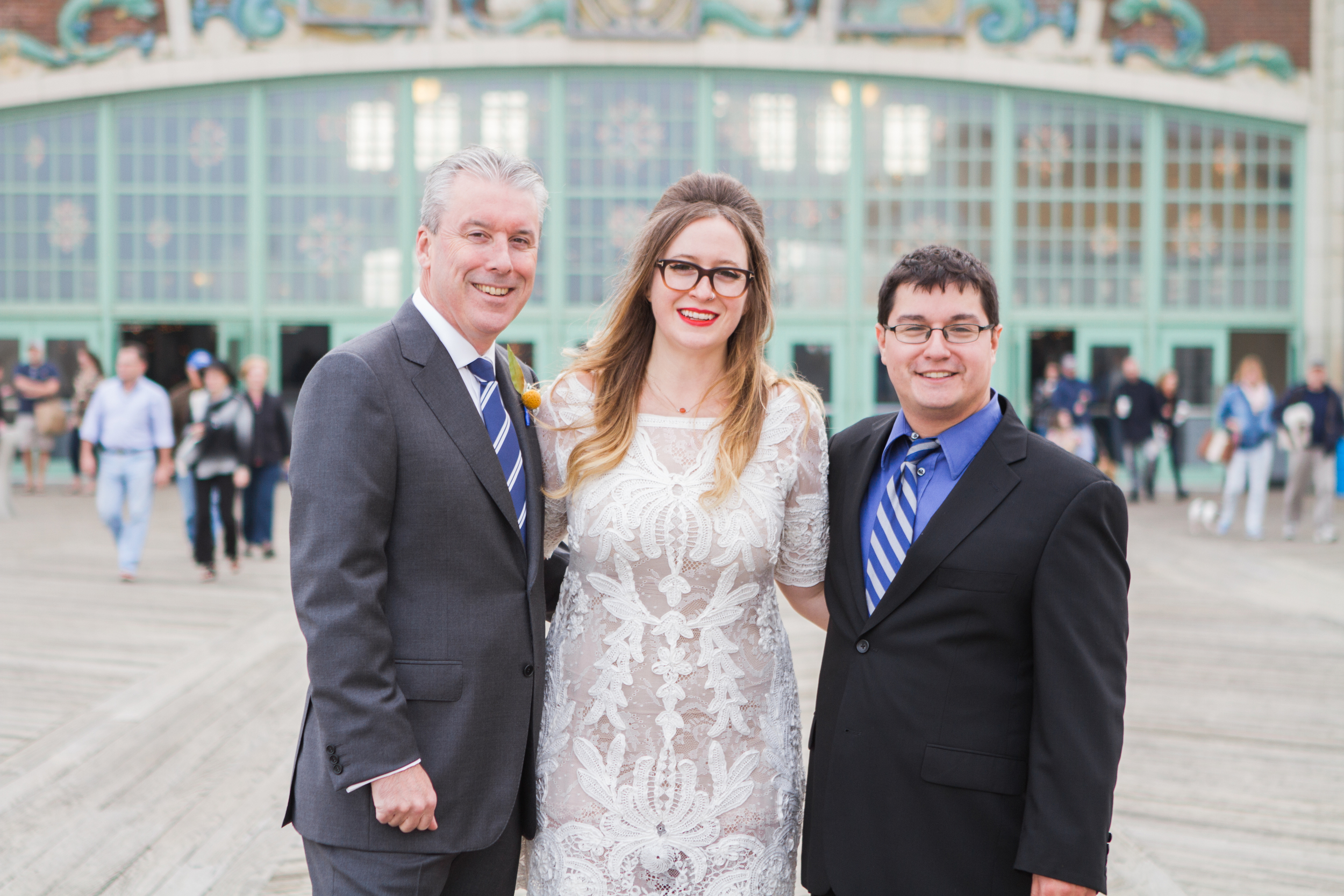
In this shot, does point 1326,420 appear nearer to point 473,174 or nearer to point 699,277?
point 699,277

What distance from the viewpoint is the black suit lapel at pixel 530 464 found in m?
2.26

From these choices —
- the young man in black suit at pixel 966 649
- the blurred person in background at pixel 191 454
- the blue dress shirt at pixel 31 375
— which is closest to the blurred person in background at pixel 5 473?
the blue dress shirt at pixel 31 375

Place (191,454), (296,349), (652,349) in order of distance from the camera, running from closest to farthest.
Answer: (652,349), (191,454), (296,349)

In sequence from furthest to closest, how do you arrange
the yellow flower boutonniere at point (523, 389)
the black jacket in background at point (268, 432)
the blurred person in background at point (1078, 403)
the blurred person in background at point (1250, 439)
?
1. the blurred person in background at point (1078, 403)
2. the blurred person in background at point (1250, 439)
3. the black jacket in background at point (268, 432)
4. the yellow flower boutonniere at point (523, 389)

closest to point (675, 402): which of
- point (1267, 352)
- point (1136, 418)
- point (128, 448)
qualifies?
point (128, 448)

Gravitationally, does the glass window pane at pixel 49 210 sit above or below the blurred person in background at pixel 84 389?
above

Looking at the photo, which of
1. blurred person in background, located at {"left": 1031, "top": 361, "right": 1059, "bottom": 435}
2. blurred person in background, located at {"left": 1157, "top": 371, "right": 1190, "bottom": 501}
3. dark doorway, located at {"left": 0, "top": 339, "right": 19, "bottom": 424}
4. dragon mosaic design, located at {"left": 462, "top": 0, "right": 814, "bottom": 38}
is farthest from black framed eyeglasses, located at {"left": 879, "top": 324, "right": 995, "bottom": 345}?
dark doorway, located at {"left": 0, "top": 339, "right": 19, "bottom": 424}

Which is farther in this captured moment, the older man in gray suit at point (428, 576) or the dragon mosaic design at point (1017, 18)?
the dragon mosaic design at point (1017, 18)

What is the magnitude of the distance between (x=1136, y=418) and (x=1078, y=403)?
3.64 feet

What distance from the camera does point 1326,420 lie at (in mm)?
10945

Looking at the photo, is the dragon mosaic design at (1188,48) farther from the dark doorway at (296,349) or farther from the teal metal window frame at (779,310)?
the dark doorway at (296,349)

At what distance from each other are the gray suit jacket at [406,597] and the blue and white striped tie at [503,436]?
0.20 feet

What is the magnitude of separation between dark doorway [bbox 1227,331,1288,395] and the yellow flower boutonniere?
1614cm

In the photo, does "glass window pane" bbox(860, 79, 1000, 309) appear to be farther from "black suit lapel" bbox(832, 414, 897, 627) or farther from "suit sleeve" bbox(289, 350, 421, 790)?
"suit sleeve" bbox(289, 350, 421, 790)
